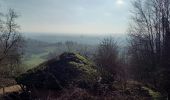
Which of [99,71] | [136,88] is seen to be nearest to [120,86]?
[136,88]

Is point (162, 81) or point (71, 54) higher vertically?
point (71, 54)

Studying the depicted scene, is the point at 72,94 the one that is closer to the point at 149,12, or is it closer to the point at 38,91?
the point at 38,91

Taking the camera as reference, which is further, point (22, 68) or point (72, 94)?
point (22, 68)

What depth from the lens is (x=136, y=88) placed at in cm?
1611

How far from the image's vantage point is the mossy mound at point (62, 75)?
16.3m

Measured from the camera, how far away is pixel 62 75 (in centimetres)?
1711

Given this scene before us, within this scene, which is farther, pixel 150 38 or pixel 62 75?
pixel 150 38

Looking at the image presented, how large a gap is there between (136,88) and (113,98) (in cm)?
442

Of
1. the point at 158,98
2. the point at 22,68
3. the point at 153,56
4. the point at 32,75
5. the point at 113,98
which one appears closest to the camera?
the point at 113,98

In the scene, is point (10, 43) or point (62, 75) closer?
point (62, 75)

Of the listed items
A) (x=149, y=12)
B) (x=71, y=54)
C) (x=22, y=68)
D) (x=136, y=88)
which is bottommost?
(x=22, y=68)

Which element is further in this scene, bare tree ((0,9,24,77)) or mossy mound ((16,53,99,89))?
bare tree ((0,9,24,77))

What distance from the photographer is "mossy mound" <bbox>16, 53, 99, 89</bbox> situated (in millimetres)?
16266

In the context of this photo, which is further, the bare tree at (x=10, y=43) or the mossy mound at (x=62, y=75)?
the bare tree at (x=10, y=43)
